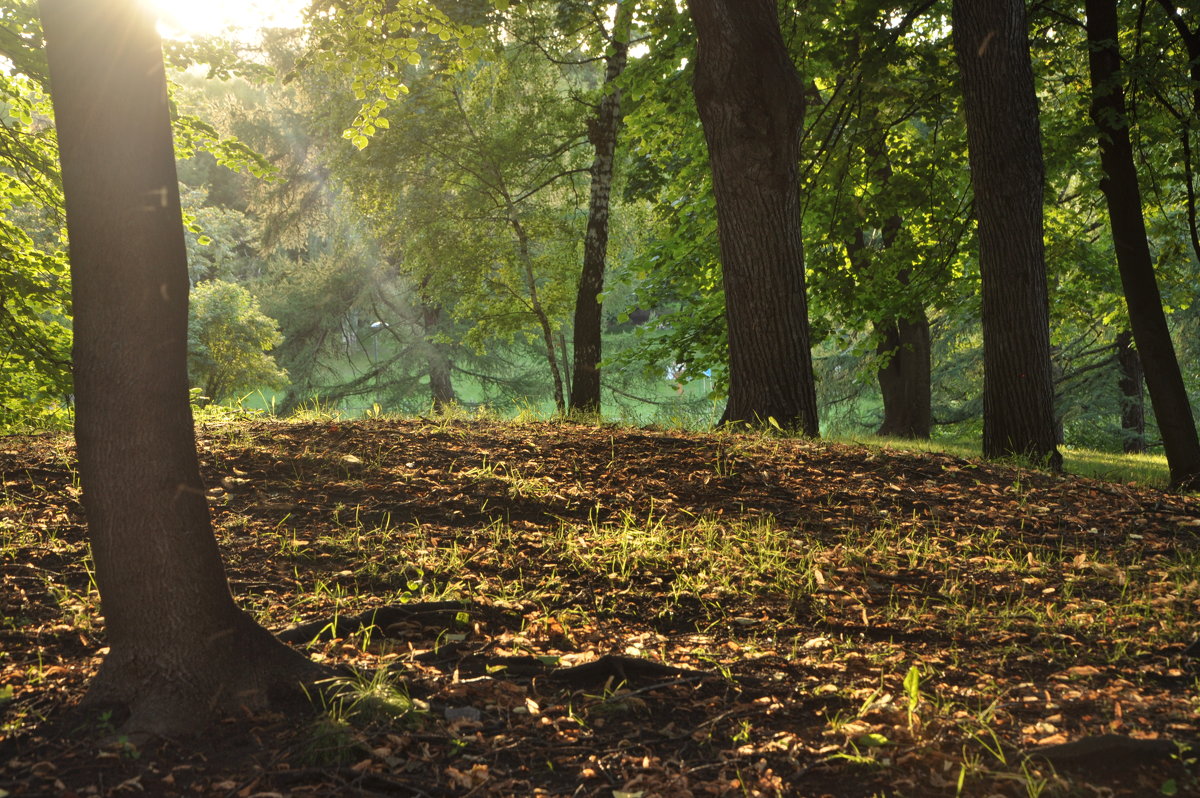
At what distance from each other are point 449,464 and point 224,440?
1616mm

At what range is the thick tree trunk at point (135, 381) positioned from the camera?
2.74m

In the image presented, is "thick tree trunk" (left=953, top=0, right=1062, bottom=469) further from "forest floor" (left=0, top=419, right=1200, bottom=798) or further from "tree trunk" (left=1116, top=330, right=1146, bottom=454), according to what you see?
"tree trunk" (left=1116, top=330, right=1146, bottom=454)

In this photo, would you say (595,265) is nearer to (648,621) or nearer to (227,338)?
(648,621)

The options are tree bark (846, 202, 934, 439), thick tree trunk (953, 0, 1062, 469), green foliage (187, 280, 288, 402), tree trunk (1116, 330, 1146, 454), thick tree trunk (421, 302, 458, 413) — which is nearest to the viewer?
thick tree trunk (953, 0, 1062, 469)

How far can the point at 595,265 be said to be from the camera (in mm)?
12727

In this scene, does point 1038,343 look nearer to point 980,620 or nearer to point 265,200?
point 980,620

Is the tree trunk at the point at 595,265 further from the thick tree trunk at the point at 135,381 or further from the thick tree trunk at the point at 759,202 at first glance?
the thick tree trunk at the point at 135,381

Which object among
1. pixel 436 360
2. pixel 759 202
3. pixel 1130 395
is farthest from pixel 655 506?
pixel 436 360

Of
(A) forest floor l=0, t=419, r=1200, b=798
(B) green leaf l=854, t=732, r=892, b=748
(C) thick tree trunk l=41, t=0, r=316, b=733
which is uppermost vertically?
(C) thick tree trunk l=41, t=0, r=316, b=733

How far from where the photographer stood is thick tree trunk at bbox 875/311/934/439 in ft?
48.8

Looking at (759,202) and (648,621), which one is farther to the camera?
(759,202)

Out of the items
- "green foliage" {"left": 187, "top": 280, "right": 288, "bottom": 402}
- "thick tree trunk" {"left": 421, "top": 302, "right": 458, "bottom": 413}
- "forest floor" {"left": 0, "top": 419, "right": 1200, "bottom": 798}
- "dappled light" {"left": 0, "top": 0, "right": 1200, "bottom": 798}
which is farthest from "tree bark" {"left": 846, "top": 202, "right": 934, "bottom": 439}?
"green foliage" {"left": 187, "top": 280, "right": 288, "bottom": 402}

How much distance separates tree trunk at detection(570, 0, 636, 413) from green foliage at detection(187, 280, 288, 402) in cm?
1192

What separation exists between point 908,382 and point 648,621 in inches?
488
